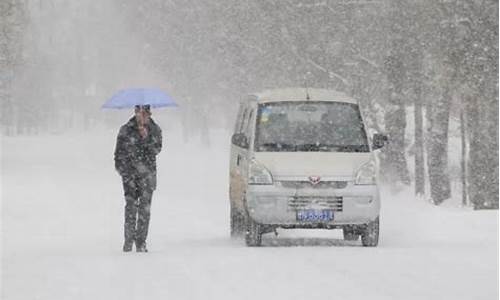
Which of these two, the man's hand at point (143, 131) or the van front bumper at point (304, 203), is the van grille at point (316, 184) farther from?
the man's hand at point (143, 131)

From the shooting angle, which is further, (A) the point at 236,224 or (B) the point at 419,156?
(B) the point at 419,156

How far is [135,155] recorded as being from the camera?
13.7m

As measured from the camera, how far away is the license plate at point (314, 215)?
14061 mm

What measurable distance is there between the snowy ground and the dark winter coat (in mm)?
981

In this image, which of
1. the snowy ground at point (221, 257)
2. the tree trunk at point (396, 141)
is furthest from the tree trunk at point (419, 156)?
the snowy ground at point (221, 257)

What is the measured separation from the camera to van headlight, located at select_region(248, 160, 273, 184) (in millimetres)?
14172

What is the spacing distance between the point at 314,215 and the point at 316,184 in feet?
1.31

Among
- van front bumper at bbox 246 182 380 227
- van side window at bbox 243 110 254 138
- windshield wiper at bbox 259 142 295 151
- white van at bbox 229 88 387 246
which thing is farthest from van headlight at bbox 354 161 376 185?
van side window at bbox 243 110 254 138

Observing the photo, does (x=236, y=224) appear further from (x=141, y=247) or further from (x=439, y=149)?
(x=439, y=149)

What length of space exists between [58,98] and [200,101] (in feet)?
237

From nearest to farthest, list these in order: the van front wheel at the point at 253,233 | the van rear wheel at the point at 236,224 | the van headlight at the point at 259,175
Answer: the van headlight at the point at 259,175 < the van front wheel at the point at 253,233 < the van rear wheel at the point at 236,224

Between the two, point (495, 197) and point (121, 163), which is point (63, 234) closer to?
point (121, 163)

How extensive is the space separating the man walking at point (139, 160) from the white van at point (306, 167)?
4.43 ft

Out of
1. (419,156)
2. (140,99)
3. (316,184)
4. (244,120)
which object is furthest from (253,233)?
(419,156)
